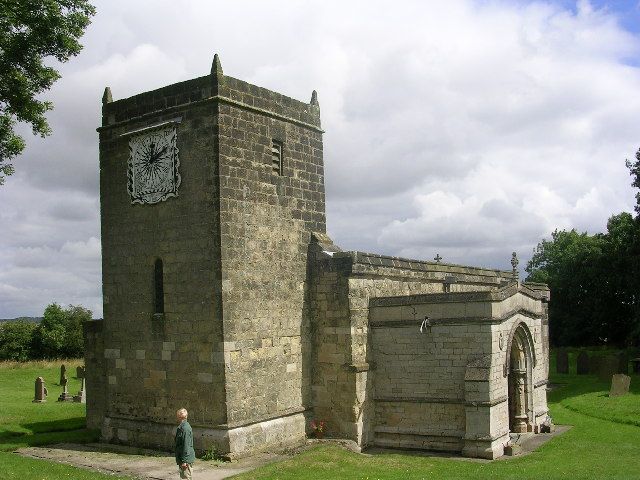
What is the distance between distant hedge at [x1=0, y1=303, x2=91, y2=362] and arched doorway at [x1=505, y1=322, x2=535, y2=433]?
1489 inches

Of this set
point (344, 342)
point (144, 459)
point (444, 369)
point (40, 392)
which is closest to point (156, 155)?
point (344, 342)

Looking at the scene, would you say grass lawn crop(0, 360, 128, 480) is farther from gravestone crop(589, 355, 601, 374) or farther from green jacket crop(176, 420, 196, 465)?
gravestone crop(589, 355, 601, 374)

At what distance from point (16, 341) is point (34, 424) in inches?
1235

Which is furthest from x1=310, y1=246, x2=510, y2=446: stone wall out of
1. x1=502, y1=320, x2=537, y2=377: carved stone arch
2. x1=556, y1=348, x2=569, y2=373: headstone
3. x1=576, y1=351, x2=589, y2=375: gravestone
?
x1=556, y1=348, x2=569, y2=373: headstone

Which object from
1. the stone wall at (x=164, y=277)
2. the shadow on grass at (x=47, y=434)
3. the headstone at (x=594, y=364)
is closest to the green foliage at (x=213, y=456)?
the stone wall at (x=164, y=277)

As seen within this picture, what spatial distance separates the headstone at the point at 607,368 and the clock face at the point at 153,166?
23.0 meters

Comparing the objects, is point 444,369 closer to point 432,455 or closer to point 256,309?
point 432,455

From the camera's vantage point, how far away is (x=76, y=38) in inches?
685

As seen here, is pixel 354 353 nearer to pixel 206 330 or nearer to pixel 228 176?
pixel 206 330

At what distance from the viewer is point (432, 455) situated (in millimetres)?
17719

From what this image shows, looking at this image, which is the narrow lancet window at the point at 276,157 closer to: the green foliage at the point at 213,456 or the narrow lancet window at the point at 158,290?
Answer: the narrow lancet window at the point at 158,290

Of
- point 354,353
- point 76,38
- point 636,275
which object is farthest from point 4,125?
point 636,275

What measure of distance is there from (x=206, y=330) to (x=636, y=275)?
32.3 meters

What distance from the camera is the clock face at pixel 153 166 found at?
58.0ft
